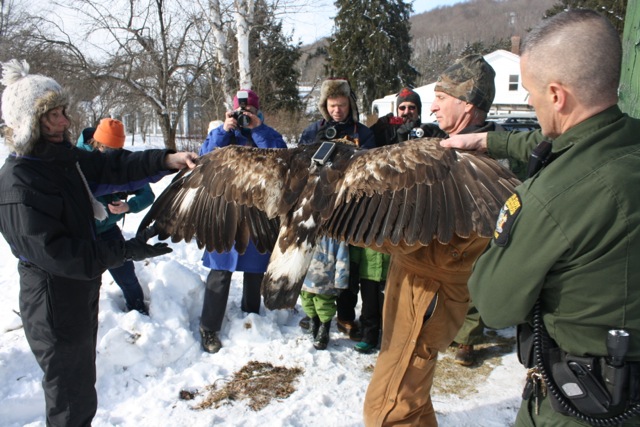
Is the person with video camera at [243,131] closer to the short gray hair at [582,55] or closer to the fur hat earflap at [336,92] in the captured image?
the fur hat earflap at [336,92]

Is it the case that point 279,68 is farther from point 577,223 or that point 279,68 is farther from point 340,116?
point 577,223

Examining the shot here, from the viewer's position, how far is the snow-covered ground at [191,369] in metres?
3.03

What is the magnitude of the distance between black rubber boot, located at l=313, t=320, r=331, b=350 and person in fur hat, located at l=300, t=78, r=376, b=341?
0.33 meters

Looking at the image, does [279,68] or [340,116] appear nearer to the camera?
[340,116]

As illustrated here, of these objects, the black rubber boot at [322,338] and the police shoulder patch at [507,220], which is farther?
the black rubber boot at [322,338]

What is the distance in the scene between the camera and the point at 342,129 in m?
4.12

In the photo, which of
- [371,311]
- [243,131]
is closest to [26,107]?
[243,131]

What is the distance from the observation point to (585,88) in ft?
4.00

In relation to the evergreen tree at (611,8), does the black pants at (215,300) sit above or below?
below

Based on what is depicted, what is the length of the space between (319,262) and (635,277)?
2.94 m

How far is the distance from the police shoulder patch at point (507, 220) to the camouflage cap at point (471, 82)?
1263 mm

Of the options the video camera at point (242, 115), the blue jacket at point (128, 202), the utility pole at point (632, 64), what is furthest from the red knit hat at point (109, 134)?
the utility pole at point (632, 64)

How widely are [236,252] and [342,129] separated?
148cm

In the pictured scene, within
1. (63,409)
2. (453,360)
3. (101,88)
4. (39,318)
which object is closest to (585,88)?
(39,318)
